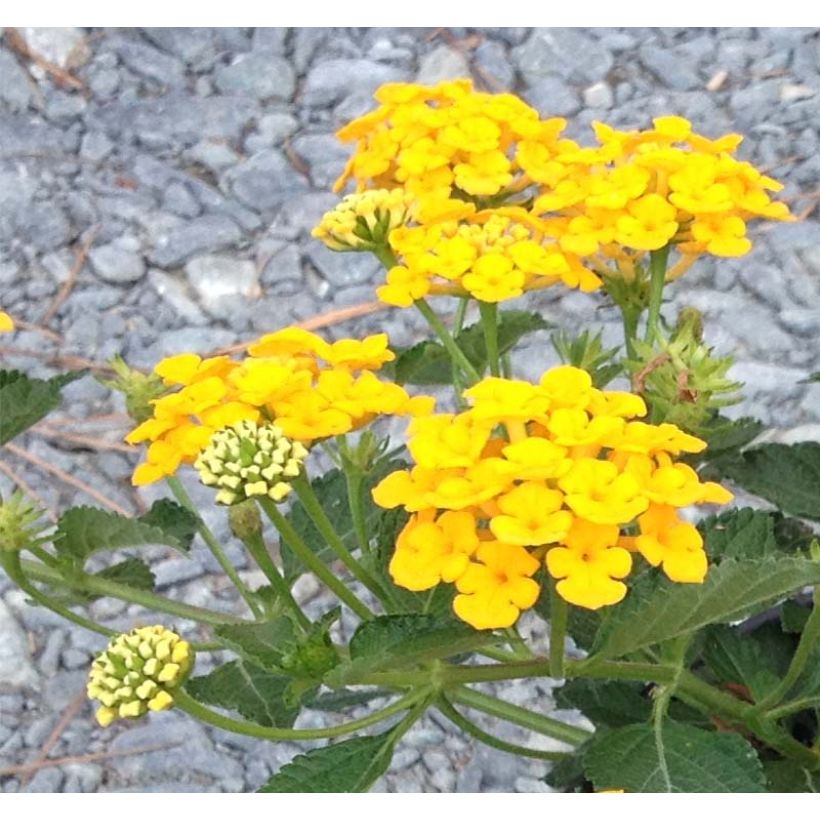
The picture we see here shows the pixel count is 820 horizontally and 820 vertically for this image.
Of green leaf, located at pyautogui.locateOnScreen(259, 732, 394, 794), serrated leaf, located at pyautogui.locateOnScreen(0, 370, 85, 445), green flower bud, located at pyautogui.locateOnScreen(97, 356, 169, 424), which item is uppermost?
green flower bud, located at pyautogui.locateOnScreen(97, 356, 169, 424)

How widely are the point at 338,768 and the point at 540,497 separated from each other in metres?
0.26

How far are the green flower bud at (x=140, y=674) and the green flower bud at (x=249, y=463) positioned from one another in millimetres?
80

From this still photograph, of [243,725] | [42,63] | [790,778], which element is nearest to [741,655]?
[790,778]

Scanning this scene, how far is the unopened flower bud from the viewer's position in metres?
0.75

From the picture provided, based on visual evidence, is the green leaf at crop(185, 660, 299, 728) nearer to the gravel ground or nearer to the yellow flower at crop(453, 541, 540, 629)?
the yellow flower at crop(453, 541, 540, 629)

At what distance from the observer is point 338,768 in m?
0.70

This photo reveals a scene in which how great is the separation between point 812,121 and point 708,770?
53.6 inches

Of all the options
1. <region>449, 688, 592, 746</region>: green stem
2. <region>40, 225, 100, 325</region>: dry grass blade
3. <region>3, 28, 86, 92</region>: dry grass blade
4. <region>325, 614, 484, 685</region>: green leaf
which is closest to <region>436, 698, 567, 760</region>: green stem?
<region>449, 688, 592, 746</region>: green stem

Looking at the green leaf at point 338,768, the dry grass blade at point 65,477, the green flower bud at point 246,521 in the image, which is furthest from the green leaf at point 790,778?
the dry grass blade at point 65,477

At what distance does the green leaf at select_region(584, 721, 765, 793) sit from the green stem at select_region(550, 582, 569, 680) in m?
0.08

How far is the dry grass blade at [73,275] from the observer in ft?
5.49

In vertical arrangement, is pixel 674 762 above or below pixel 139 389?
below

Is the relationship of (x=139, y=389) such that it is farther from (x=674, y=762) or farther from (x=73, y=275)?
(x=73, y=275)

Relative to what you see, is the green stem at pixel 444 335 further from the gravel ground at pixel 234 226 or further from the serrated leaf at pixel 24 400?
the gravel ground at pixel 234 226
